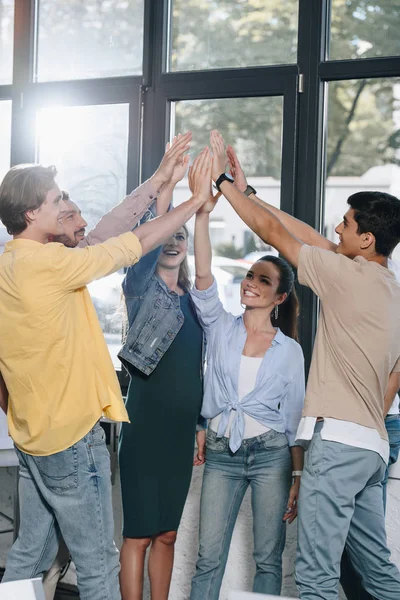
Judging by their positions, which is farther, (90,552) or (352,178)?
(352,178)

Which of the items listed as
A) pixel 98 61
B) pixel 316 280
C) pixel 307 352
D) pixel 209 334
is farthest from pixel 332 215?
pixel 98 61

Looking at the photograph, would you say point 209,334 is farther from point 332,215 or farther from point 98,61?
point 98,61

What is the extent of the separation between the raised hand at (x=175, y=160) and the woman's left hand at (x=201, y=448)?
90 centimetres

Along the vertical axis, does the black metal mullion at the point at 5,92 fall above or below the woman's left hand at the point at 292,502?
above

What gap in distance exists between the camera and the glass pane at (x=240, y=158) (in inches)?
129

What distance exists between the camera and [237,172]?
2850mm

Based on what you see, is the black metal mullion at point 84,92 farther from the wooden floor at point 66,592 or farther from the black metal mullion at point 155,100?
the wooden floor at point 66,592

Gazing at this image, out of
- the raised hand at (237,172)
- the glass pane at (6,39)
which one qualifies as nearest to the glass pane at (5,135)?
the glass pane at (6,39)

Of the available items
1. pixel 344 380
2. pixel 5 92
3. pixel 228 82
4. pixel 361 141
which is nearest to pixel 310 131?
pixel 361 141

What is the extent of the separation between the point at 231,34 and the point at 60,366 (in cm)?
180

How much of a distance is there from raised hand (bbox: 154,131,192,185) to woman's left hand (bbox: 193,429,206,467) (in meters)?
0.90

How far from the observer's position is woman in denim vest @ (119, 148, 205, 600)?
2.83 meters

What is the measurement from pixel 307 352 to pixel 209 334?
1.84 ft

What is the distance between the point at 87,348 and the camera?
220 cm
